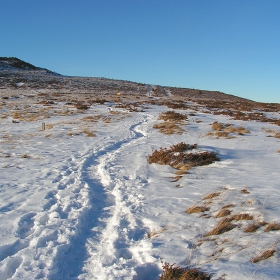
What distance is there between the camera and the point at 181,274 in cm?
320

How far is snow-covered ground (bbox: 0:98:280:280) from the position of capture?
363 centimetres

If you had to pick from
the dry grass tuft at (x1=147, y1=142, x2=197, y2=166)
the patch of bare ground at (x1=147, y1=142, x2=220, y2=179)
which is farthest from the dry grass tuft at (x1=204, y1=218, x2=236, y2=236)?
the dry grass tuft at (x1=147, y1=142, x2=197, y2=166)

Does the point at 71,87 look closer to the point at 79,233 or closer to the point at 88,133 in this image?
the point at 88,133

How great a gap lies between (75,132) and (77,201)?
31.7 feet

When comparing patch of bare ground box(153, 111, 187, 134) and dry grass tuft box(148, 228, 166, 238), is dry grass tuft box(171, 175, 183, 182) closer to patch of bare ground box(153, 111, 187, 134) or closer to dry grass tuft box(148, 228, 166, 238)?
dry grass tuft box(148, 228, 166, 238)

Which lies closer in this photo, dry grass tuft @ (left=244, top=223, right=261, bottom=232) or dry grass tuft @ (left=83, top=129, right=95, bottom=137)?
dry grass tuft @ (left=244, top=223, right=261, bottom=232)

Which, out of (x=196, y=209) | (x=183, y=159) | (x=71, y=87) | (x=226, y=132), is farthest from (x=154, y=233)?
(x=71, y=87)

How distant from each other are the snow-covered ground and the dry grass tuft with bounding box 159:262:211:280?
0.55 ft

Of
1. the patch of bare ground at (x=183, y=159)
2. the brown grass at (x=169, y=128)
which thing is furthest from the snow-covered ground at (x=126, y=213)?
the brown grass at (x=169, y=128)

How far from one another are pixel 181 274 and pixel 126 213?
2.39m

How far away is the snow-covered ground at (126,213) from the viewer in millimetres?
3635

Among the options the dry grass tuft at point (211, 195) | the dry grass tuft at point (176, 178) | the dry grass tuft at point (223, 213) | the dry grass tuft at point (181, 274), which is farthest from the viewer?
the dry grass tuft at point (176, 178)

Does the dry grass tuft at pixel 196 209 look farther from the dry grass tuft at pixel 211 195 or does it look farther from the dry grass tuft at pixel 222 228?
the dry grass tuft at pixel 222 228

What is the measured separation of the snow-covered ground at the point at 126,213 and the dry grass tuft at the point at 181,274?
166mm
